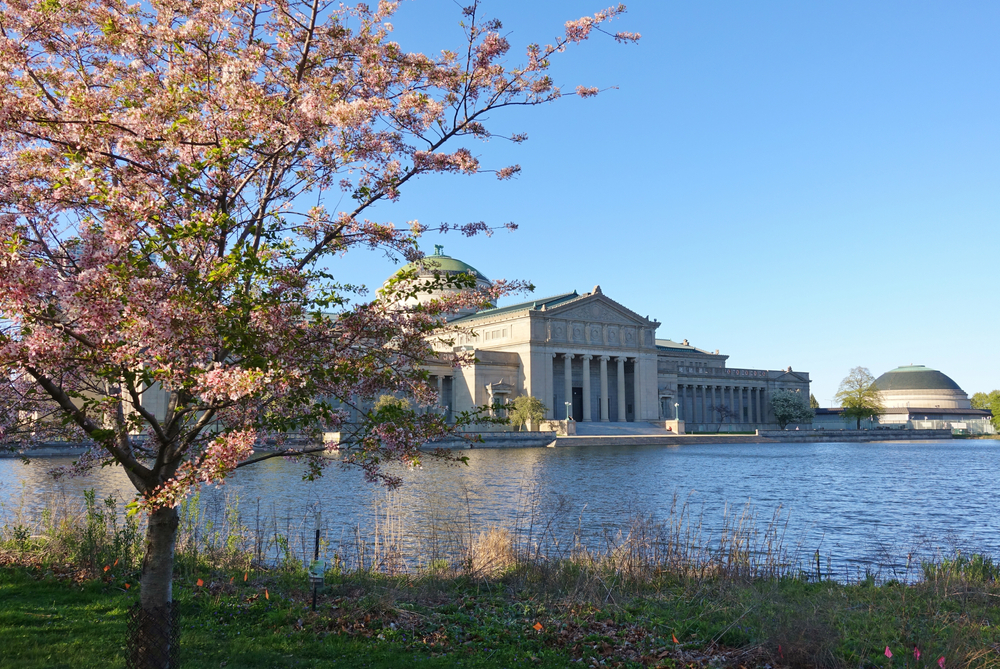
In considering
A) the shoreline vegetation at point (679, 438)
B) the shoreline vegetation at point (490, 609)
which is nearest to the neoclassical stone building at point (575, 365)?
the shoreline vegetation at point (679, 438)

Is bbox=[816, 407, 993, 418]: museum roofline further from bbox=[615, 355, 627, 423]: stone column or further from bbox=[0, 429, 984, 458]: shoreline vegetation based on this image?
bbox=[615, 355, 627, 423]: stone column

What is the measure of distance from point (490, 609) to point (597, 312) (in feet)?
320

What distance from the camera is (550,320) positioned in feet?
333

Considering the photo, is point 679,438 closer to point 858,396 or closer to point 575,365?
point 575,365

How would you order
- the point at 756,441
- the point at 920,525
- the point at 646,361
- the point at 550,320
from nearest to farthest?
the point at 920,525 → the point at 756,441 → the point at 550,320 → the point at 646,361

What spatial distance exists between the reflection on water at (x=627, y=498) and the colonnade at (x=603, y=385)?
5639 cm

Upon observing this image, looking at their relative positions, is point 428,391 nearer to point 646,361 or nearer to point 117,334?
point 117,334

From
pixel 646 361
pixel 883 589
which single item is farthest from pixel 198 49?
pixel 646 361

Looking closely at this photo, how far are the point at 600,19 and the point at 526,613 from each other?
24.9 feet

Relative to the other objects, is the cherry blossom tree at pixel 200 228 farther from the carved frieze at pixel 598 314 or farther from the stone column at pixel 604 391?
the stone column at pixel 604 391

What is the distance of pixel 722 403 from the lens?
423ft

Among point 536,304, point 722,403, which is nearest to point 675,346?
point 722,403

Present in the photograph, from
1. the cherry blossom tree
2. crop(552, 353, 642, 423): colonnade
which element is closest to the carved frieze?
crop(552, 353, 642, 423): colonnade

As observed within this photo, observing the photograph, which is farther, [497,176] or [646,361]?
[646,361]
